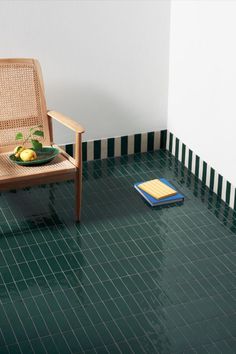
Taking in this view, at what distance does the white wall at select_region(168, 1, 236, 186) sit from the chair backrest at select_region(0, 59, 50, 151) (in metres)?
1.06

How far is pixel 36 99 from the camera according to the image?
4496mm

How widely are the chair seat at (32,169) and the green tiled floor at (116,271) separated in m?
0.36

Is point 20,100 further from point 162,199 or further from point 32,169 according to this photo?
point 162,199

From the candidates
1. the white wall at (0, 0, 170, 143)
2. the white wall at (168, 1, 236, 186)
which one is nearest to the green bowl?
the white wall at (0, 0, 170, 143)

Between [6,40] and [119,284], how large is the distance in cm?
188

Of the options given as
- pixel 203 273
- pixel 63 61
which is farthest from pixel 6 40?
pixel 203 273

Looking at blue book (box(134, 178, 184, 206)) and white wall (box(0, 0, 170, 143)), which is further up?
white wall (box(0, 0, 170, 143))

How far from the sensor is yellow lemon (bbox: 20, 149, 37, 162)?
13.5ft

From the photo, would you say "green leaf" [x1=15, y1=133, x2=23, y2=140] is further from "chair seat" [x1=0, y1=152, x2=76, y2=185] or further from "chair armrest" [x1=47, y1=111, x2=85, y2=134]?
"chair armrest" [x1=47, y1=111, x2=85, y2=134]

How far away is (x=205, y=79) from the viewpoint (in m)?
4.55

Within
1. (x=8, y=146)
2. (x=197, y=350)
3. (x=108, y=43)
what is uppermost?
(x=108, y=43)

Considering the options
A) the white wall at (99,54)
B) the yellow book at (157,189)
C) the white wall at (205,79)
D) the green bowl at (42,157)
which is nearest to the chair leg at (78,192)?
the green bowl at (42,157)

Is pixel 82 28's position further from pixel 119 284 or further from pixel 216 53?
pixel 119 284

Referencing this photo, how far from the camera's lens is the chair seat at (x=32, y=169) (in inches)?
157
